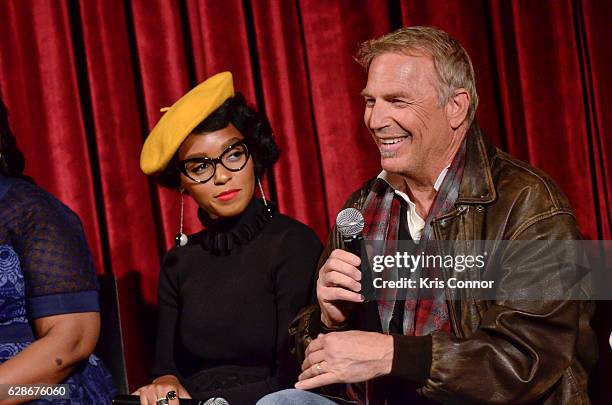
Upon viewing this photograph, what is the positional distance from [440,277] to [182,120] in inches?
35.7

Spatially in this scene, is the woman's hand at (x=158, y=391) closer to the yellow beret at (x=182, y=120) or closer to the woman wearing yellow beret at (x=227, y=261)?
the woman wearing yellow beret at (x=227, y=261)

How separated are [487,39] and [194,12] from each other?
3.39 ft

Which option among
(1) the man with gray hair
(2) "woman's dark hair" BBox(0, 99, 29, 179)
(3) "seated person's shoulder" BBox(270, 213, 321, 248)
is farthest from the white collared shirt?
(2) "woman's dark hair" BBox(0, 99, 29, 179)

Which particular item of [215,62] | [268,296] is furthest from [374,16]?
[268,296]

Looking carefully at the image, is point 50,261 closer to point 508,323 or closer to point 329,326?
point 329,326

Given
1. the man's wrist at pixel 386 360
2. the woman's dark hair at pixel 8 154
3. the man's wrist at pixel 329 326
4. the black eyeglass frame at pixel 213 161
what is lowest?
the man's wrist at pixel 386 360

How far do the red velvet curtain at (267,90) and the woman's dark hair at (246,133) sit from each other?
0.38 meters

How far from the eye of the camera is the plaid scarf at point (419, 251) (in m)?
1.93

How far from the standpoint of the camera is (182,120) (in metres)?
2.39

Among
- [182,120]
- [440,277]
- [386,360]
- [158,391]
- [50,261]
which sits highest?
[182,120]

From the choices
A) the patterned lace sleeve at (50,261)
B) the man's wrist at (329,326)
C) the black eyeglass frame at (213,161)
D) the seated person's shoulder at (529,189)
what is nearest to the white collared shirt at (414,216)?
the seated person's shoulder at (529,189)

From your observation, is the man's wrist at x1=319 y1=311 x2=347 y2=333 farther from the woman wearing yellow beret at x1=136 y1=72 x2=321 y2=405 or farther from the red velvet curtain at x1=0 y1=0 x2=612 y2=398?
the red velvet curtain at x1=0 y1=0 x2=612 y2=398

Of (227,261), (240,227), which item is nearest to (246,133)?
(240,227)

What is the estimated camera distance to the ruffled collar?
8.06 feet
